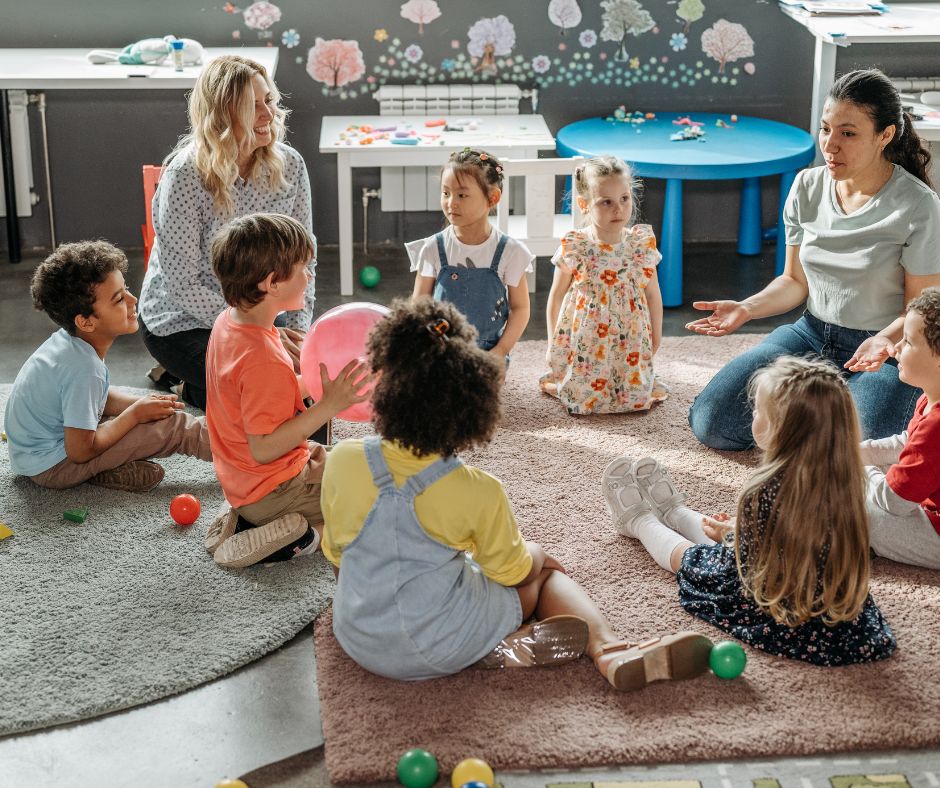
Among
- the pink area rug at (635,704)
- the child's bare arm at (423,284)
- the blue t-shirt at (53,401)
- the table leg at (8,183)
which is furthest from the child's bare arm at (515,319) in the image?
the table leg at (8,183)

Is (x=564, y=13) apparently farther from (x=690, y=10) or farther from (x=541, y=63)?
(x=690, y=10)

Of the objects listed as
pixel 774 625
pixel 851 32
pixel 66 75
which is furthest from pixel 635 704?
pixel 66 75

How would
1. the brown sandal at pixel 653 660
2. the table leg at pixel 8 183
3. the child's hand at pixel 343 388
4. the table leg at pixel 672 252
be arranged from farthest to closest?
the table leg at pixel 8 183, the table leg at pixel 672 252, the child's hand at pixel 343 388, the brown sandal at pixel 653 660

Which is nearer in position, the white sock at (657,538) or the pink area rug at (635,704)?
the pink area rug at (635,704)

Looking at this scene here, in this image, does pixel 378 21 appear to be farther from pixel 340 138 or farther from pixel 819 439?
pixel 819 439

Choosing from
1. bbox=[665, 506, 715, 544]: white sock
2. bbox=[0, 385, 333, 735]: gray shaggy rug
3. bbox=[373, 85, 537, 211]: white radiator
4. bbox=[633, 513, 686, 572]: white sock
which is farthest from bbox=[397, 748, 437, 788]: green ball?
bbox=[373, 85, 537, 211]: white radiator

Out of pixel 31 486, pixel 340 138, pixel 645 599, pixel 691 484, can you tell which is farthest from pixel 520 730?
pixel 340 138

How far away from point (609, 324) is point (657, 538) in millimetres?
943

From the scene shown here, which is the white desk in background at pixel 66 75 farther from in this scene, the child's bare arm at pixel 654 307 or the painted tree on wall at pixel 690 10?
the painted tree on wall at pixel 690 10

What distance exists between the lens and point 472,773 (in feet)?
6.26

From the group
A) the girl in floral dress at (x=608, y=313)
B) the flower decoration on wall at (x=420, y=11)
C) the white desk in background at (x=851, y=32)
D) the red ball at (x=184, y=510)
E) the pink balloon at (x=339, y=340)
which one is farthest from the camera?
the flower decoration on wall at (x=420, y=11)

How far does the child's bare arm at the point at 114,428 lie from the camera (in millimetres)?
2816

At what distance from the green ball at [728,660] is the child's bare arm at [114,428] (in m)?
1.48

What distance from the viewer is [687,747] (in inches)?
79.0
